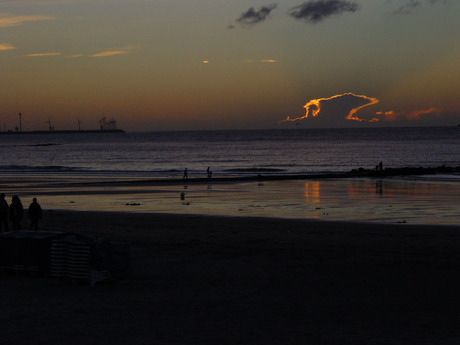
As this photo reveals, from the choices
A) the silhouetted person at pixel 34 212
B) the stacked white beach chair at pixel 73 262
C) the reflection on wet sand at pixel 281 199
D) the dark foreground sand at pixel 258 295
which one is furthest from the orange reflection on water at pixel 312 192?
the stacked white beach chair at pixel 73 262

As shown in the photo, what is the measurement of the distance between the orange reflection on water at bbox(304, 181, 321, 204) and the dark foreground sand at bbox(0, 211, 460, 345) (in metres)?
15.3

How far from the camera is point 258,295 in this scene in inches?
604

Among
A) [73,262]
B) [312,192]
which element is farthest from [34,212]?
[312,192]

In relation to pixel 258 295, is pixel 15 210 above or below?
above

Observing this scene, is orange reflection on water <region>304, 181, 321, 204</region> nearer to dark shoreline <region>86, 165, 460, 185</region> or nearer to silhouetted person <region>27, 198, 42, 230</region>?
dark shoreline <region>86, 165, 460, 185</region>

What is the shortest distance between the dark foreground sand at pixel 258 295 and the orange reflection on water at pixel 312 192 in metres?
15.3

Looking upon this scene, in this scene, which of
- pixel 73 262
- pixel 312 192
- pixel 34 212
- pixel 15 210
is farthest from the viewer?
pixel 312 192

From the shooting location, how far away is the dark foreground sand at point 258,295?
12.2 m

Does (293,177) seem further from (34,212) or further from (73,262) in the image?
(73,262)

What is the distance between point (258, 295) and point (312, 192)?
31387 millimetres

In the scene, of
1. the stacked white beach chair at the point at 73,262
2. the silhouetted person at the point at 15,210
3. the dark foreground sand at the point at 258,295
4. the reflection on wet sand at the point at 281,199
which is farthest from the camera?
the reflection on wet sand at the point at 281,199

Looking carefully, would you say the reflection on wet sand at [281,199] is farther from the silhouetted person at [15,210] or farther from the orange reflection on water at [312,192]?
the silhouetted person at [15,210]

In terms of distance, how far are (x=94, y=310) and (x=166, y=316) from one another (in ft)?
5.44

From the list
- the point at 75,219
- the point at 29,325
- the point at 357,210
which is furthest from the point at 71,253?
the point at 357,210
